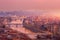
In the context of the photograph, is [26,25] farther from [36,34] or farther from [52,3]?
[52,3]

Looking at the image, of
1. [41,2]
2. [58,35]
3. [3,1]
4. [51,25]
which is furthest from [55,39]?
[3,1]

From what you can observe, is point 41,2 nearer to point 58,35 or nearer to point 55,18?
point 55,18

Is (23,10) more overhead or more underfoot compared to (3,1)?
more underfoot

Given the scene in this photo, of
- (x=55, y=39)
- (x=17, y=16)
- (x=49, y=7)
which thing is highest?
(x=49, y=7)

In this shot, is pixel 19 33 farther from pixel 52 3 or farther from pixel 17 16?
pixel 52 3

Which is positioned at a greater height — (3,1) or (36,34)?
(3,1)

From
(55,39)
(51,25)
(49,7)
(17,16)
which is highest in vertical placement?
(49,7)

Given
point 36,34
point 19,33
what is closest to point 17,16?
point 19,33

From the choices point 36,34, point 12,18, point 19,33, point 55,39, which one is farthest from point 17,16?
point 55,39
